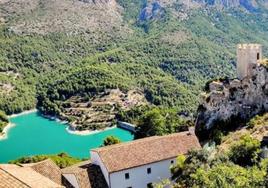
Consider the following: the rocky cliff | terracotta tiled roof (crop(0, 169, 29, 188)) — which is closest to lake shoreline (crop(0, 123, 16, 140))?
the rocky cliff

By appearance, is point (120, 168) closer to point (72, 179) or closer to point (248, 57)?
point (72, 179)

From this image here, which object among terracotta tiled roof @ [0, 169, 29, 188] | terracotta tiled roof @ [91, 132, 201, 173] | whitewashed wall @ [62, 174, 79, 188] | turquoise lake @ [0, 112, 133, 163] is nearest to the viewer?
terracotta tiled roof @ [0, 169, 29, 188]

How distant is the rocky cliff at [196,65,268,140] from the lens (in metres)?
43.3

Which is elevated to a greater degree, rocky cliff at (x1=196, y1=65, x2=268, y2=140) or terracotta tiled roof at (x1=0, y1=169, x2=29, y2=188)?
terracotta tiled roof at (x1=0, y1=169, x2=29, y2=188)

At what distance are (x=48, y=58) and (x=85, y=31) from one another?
23.1 meters

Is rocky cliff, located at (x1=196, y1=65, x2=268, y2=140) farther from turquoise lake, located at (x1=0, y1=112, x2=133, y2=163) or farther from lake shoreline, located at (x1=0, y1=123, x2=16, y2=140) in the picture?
lake shoreline, located at (x1=0, y1=123, x2=16, y2=140)

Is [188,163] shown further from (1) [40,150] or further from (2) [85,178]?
(1) [40,150]

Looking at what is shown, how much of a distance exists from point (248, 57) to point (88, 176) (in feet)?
65.9

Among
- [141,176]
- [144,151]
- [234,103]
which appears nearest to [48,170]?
[141,176]

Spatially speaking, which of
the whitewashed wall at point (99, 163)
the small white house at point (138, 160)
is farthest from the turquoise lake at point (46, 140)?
the whitewashed wall at point (99, 163)

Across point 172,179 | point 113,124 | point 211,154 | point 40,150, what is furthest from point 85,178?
point 113,124

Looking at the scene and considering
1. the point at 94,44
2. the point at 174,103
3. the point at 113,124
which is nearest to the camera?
the point at 113,124

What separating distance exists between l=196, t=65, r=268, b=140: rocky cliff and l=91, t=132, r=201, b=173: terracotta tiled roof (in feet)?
23.6

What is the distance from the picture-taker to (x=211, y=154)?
30938 millimetres
